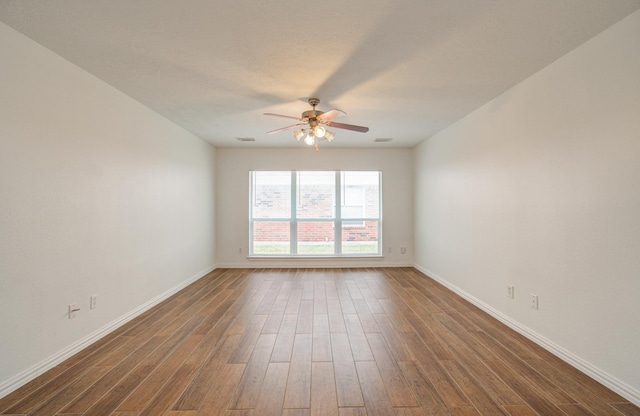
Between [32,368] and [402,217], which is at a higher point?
[402,217]

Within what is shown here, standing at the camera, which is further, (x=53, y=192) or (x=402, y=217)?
(x=402, y=217)

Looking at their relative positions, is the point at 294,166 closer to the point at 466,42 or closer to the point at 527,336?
the point at 466,42

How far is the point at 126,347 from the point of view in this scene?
236 cm

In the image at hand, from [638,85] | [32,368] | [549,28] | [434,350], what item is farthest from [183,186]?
[638,85]

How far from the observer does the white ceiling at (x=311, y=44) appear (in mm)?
1679

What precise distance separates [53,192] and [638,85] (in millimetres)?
4202

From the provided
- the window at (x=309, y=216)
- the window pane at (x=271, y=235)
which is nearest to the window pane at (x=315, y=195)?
the window at (x=309, y=216)

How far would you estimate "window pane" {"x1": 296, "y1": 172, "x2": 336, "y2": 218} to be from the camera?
5.57m

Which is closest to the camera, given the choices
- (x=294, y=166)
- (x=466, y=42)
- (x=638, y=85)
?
(x=638, y=85)

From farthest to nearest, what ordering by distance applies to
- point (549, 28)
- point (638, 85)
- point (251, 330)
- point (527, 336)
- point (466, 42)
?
point (251, 330)
point (527, 336)
point (466, 42)
point (549, 28)
point (638, 85)

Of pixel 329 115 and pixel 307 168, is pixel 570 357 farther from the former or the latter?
pixel 307 168

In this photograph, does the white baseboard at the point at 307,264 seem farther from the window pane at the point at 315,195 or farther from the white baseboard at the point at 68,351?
the white baseboard at the point at 68,351

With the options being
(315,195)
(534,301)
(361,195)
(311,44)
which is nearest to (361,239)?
(361,195)

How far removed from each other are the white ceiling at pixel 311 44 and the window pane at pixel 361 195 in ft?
8.12
